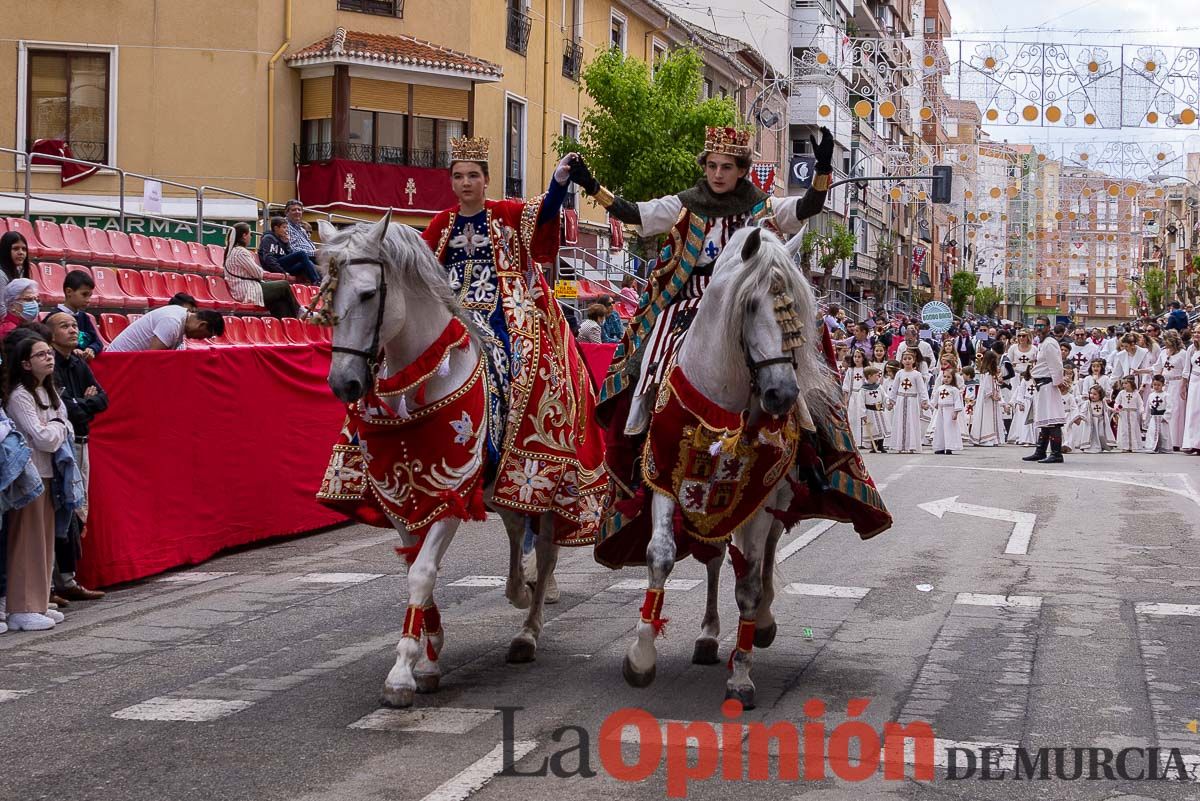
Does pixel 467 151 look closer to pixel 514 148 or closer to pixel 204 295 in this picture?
pixel 204 295

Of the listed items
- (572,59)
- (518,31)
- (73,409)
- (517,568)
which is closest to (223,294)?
(73,409)

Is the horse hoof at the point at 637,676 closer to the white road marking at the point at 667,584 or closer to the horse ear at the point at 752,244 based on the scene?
the horse ear at the point at 752,244

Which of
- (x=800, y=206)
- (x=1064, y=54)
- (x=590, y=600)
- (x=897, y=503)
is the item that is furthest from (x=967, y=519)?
(x=1064, y=54)

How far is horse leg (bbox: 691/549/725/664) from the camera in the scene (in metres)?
7.34

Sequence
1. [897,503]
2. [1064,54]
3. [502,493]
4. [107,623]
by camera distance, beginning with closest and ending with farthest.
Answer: [502,493] → [107,623] → [897,503] → [1064,54]

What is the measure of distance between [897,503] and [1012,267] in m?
123

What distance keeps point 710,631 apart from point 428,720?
179 centimetres

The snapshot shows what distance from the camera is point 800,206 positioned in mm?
7297

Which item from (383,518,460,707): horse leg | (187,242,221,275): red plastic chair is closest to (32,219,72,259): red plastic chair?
(187,242,221,275): red plastic chair

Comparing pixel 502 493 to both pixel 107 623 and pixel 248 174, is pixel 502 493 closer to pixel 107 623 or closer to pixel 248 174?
pixel 107 623

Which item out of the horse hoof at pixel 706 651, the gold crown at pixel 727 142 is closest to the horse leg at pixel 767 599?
the horse hoof at pixel 706 651

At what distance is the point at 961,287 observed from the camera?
120m

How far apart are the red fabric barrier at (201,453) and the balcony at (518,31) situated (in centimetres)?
2315

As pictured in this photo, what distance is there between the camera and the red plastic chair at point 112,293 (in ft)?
52.7
